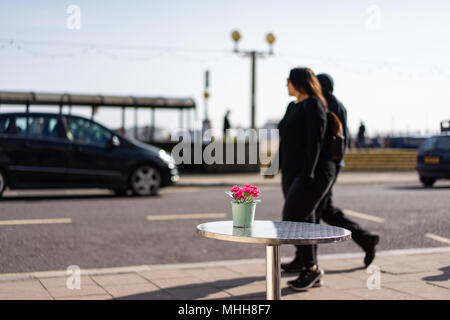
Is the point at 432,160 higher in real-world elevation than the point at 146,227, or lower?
higher

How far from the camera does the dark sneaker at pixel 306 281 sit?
5.26 m

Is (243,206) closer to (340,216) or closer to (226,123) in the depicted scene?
(340,216)

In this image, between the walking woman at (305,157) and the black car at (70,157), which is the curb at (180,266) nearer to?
the walking woman at (305,157)

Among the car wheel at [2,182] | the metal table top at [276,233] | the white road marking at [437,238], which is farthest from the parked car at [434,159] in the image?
the metal table top at [276,233]

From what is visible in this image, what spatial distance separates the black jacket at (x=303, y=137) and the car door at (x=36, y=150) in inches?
308

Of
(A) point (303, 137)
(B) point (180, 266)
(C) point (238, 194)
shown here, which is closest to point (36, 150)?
(B) point (180, 266)

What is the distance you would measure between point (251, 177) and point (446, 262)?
49.2 ft

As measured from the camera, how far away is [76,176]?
1258cm

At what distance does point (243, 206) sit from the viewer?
11.5 ft

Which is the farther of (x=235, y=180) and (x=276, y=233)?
(x=235, y=180)

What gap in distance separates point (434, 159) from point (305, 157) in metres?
12.2

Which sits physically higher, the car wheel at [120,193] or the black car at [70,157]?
the black car at [70,157]

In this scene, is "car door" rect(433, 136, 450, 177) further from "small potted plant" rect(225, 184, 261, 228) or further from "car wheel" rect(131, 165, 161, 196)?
"small potted plant" rect(225, 184, 261, 228)
